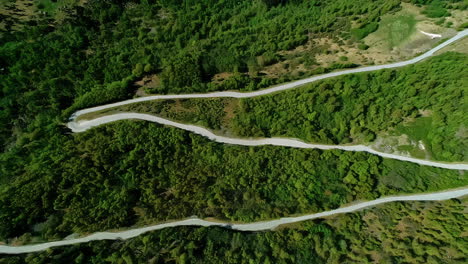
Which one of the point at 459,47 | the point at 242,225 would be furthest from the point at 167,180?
the point at 459,47

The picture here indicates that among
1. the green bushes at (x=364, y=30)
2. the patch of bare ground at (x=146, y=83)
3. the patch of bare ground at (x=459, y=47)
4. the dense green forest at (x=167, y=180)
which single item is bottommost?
the dense green forest at (x=167, y=180)

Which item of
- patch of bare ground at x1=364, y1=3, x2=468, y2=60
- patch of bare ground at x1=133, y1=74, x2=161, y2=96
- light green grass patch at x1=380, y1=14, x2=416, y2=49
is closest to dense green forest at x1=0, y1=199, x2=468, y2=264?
patch of bare ground at x1=133, y1=74, x2=161, y2=96

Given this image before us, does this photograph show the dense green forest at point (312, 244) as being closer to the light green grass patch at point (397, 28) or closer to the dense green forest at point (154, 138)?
the dense green forest at point (154, 138)

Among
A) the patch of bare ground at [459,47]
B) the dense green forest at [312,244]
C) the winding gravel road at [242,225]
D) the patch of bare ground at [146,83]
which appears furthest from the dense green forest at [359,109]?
the dense green forest at [312,244]

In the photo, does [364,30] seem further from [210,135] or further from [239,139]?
[210,135]

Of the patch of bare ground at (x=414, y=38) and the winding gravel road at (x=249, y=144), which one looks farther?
the patch of bare ground at (x=414, y=38)

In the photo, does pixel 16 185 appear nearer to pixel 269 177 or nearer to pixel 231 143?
pixel 231 143
